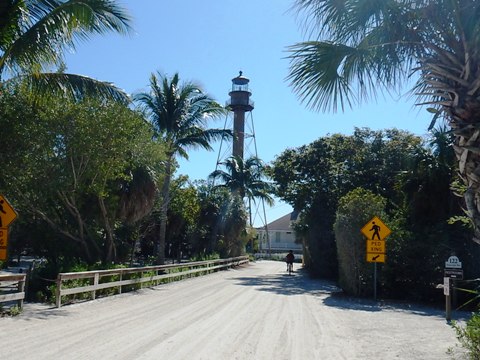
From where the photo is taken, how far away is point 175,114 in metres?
28.8

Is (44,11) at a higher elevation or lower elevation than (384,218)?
higher

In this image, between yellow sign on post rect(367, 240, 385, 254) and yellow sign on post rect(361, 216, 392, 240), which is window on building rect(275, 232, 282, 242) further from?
yellow sign on post rect(367, 240, 385, 254)

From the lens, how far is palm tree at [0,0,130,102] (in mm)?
12820

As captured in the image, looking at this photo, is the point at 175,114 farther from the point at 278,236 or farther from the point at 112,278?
the point at 278,236

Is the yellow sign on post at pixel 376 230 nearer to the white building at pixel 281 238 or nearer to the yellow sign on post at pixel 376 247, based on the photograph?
the yellow sign on post at pixel 376 247

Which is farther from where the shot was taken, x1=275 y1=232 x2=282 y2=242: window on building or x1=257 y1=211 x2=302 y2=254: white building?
x1=275 y1=232 x2=282 y2=242: window on building

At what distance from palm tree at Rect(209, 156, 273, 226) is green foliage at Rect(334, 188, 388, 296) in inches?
1102

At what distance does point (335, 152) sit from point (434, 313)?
19.3m

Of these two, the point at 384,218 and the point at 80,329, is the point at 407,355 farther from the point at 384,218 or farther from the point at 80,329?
the point at 384,218

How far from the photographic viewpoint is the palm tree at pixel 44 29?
12.8 metres

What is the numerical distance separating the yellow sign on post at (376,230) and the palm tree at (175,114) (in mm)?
12960

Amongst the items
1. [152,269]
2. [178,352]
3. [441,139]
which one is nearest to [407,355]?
[178,352]

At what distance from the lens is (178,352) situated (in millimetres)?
8594

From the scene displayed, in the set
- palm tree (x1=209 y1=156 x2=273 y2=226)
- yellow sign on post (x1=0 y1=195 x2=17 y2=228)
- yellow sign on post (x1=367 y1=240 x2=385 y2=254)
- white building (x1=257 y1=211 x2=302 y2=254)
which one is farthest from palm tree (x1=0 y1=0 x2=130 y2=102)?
white building (x1=257 y1=211 x2=302 y2=254)
